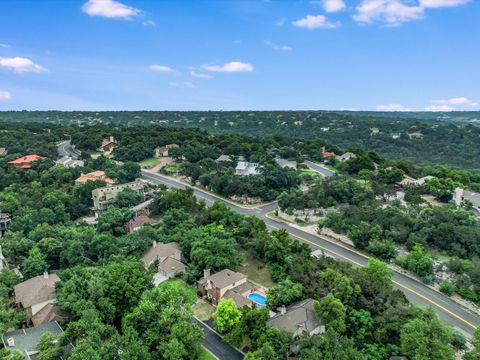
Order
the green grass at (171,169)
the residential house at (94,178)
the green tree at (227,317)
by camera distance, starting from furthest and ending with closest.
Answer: the green grass at (171,169)
the residential house at (94,178)
the green tree at (227,317)

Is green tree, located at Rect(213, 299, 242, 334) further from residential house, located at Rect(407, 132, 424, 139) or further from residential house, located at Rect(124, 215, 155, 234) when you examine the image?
residential house, located at Rect(407, 132, 424, 139)

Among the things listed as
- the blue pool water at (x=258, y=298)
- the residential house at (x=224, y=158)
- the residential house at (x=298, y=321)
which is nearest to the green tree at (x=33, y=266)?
the blue pool water at (x=258, y=298)

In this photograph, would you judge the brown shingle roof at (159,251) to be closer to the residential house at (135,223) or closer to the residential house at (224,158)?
the residential house at (135,223)

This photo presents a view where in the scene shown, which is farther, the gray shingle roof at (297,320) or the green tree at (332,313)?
the gray shingle roof at (297,320)

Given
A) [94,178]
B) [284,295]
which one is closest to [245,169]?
[94,178]

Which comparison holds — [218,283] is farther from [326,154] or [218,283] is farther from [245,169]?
[326,154]

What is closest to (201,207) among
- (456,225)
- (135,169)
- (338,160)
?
(135,169)

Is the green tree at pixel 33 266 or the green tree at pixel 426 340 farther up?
the green tree at pixel 426 340
